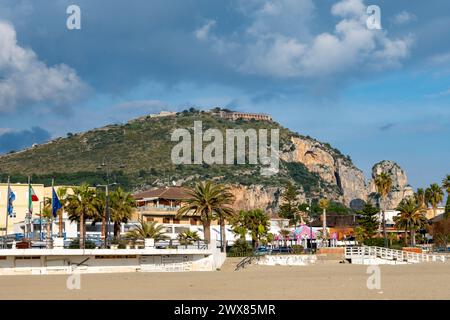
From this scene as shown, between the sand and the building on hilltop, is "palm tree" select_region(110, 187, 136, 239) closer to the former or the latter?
the building on hilltop

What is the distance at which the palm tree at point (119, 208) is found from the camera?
234 ft

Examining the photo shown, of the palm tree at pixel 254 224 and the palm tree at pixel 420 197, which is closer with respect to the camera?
the palm tree at pixel 254 224

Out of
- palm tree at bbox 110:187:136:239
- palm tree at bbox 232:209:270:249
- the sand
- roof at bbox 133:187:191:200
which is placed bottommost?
the sand

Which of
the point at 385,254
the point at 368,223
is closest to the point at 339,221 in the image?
the point at 368,223

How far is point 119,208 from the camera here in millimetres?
71750

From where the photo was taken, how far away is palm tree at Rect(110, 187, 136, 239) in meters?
71.4

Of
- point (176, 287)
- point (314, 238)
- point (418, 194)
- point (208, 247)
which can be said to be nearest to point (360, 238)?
point (314, 238)

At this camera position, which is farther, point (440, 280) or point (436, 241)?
point (436, 241)

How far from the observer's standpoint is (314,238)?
11262 cm

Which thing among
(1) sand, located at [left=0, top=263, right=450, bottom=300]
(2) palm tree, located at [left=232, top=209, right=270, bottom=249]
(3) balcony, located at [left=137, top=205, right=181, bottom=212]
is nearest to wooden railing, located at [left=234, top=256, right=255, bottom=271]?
(1) sand, located at [left=0, top=263, right=450, bottom=300]

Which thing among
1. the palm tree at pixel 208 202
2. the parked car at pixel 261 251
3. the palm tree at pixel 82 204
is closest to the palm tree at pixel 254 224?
the parked car at pixel 261 251

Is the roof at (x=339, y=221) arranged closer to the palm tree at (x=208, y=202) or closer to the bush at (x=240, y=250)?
the bush at (x=240, y=250)
